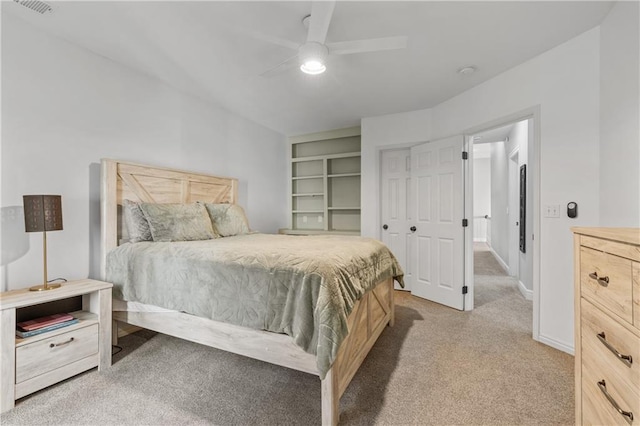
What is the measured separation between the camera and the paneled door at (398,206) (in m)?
4.09

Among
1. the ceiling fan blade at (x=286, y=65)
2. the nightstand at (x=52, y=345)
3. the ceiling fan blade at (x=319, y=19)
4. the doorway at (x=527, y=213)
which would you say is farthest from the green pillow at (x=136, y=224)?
the doorway at (x=527, y=213)

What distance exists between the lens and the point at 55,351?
1.82 m

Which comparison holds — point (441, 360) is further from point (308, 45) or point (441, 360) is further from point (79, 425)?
point (308, 45)

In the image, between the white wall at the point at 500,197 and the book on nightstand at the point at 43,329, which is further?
the white wall at the point at 500,197

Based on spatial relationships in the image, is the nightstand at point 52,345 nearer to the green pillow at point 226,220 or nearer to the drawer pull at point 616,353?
the green pillow at point 226,220

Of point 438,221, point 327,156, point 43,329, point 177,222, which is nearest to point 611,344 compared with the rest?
point 438,221

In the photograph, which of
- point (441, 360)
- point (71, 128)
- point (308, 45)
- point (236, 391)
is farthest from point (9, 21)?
point (441, 360)

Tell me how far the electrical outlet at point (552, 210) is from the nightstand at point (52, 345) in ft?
11.9

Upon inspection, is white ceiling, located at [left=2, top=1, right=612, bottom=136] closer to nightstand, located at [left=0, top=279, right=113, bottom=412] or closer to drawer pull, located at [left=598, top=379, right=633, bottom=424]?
nightstand, located at [left=0, top=279, right=113, bottom=412]

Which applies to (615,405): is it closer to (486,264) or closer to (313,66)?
(313,66)

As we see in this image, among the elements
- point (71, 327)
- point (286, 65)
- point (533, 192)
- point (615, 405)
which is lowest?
point (71, 327)

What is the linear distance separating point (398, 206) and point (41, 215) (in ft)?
12.6

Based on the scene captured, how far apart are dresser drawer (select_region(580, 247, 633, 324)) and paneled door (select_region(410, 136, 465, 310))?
7.45 feet

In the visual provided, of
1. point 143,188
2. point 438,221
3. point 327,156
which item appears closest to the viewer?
point 143,188
